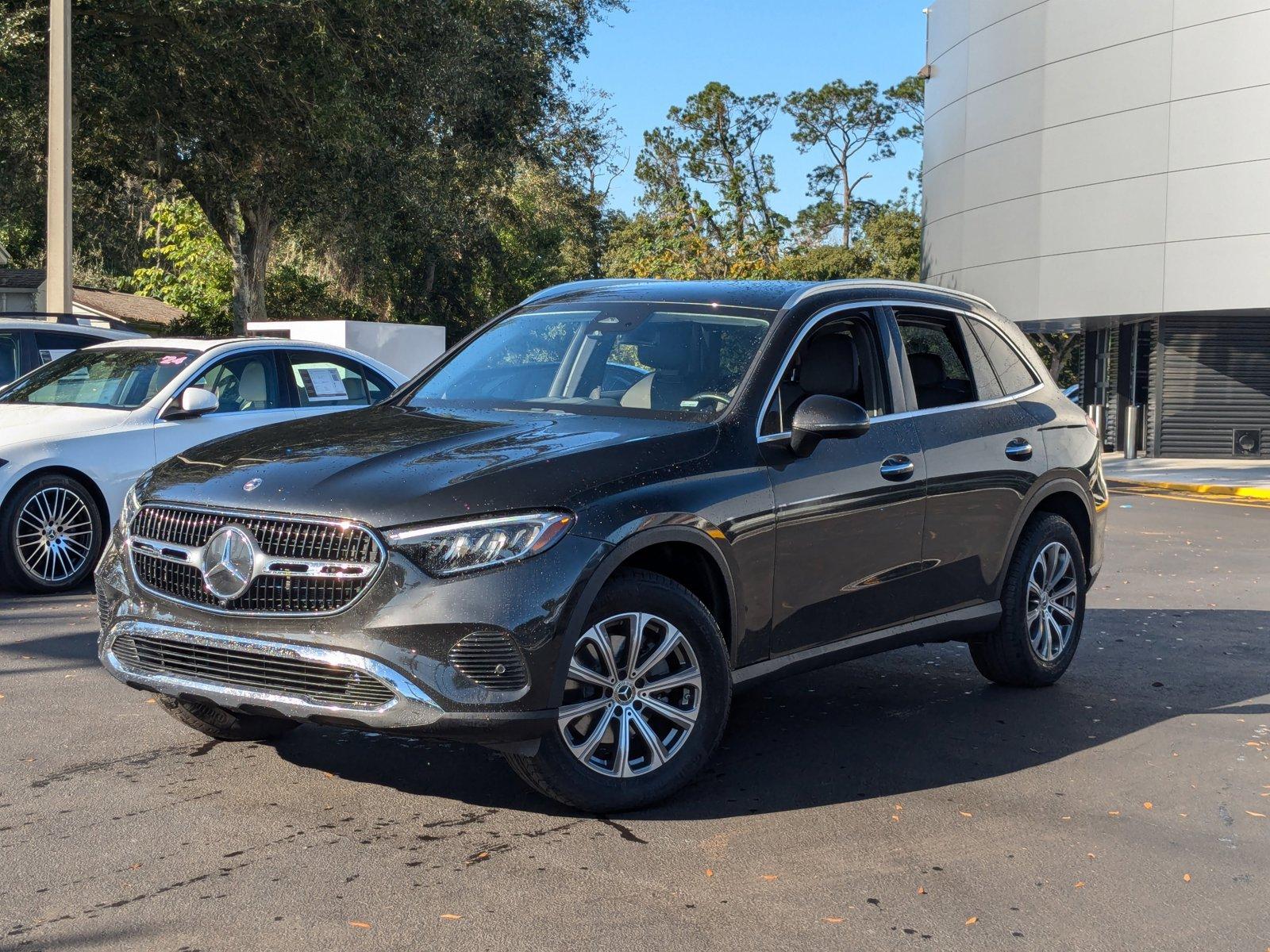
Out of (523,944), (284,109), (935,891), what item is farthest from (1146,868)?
(284,109)

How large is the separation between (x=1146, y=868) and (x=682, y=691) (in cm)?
155

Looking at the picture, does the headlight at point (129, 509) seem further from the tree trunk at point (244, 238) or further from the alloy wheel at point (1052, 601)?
the tree trunk at point (244, 238)

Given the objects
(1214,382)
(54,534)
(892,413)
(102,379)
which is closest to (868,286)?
(892,413)

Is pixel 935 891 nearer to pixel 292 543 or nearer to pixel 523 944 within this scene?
pixel 523 944

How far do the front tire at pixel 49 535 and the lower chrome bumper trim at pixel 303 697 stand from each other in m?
4.88

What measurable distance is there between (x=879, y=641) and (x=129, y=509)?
114 inches

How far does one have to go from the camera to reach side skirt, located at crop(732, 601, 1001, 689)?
5375 mm

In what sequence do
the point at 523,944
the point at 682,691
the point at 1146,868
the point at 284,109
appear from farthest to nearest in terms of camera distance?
the point at 284,109
the point at 682,691
the point at 1146,868
the point at 523,944

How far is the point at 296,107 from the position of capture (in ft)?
72.3

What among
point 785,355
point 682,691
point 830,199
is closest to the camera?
point 682,691

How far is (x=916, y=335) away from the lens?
6.58 metres

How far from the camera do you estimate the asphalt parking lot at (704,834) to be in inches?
155

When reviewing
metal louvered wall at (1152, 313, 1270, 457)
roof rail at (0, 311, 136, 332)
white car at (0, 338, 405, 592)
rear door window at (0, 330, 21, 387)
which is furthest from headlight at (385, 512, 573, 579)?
metal louvered wall at (1152, 313, 1270, 457)

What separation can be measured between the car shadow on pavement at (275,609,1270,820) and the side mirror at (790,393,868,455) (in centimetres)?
123
